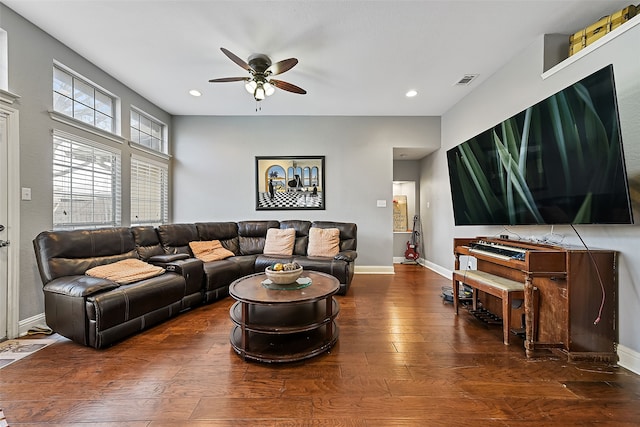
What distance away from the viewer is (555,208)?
209 centimetres

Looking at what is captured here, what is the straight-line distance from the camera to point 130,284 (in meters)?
2.38

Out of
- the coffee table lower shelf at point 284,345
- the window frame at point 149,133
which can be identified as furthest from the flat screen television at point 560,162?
the window frame at point 149,133

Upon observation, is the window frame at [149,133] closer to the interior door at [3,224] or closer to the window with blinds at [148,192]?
the window with blinds at [148,192]

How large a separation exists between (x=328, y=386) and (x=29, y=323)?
2.86 m

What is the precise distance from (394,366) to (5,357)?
2984mm

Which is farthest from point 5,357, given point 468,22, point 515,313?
point 468,22

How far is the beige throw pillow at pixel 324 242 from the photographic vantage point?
4.04m

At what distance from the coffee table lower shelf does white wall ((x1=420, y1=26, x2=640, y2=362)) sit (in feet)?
7.27

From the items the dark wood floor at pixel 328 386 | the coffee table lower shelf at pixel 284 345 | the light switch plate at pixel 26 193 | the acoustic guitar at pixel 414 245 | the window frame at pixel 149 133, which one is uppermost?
the window frame at pixel 149 133

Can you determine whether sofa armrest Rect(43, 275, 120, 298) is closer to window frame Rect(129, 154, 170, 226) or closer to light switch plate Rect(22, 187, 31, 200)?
light switch plate Rect(22, 187, 31, 200)

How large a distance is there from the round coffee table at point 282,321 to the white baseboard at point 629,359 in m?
2.11

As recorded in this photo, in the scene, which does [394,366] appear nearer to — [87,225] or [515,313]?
[515,313]

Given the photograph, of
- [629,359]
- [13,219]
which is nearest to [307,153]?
[13,219]

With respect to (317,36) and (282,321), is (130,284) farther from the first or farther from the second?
(317,36)
